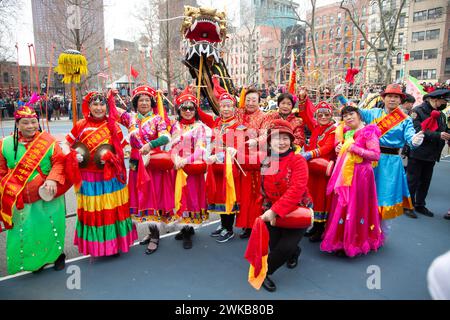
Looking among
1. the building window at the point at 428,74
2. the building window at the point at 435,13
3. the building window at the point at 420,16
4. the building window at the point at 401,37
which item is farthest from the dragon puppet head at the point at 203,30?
the building window at the point at 420,16

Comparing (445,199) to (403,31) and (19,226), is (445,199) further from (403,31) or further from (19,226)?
(403,31)

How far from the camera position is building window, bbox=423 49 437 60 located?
124 feet

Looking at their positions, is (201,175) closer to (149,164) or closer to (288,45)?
(149,164)

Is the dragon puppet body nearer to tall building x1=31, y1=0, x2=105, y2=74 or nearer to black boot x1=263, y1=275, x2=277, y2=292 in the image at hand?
black boot x1=263, y1=275, x2=277, y2=292

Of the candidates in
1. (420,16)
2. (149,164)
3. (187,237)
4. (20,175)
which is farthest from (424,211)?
(420,16)

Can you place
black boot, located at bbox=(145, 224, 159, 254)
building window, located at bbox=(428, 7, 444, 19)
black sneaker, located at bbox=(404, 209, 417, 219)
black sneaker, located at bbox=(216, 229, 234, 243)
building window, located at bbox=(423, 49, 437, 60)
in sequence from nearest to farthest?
Answer: 1. black boot, located at bbox=(145, 224, 159, 254)
2. black sneaker, located at bbox=(216, 229, 234, 243)
3. black sneaker, located at bbox=(404, 209, 417, 219)
4. building window, located at bbox=(428, 7, 444, 19)
5. building window, located at bbox=(423, 49, 437, 60)

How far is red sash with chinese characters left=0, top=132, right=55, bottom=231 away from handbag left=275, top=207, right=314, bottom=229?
2257 mm

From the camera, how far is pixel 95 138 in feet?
10.6

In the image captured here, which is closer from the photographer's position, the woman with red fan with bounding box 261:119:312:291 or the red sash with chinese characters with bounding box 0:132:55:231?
the woman with red fan with bounding box 261:119:312:291

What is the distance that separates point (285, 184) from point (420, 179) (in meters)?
3.35

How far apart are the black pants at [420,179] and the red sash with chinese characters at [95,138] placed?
14.5 ft

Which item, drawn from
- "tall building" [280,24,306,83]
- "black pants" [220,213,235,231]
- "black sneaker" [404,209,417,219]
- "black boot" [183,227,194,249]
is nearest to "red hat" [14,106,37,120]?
"black boot" [183,227,194,249]

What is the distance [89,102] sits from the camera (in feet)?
10.8
